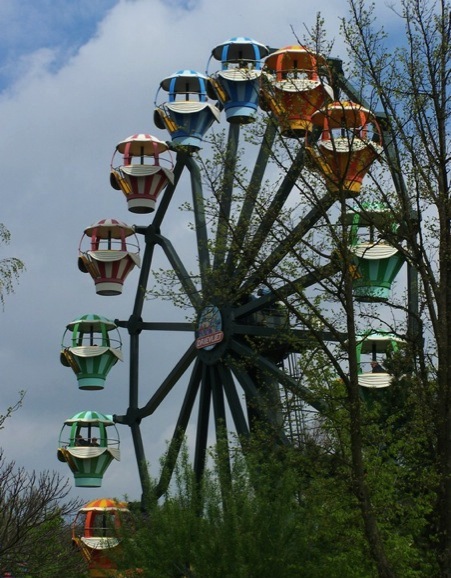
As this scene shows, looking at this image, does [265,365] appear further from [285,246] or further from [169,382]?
[285,246]

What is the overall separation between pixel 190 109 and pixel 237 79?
5.62ft

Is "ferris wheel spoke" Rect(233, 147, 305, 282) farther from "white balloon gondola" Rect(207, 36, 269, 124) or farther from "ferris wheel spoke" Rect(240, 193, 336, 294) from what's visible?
"white balloon gondola" Rect(207, 36, 269, 124)

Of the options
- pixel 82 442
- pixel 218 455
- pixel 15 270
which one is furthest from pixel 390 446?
pixel 82 442

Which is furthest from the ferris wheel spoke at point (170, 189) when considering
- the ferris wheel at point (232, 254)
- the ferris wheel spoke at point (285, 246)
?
the ferris wheel spoke at point (285, 246)

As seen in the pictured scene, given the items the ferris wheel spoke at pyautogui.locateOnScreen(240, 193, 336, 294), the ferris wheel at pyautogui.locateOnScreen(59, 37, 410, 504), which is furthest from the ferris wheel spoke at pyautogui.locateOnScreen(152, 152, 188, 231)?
the ferris wheel spoke at pyautogui.locateOnScreen(240, 193, 336, 294)

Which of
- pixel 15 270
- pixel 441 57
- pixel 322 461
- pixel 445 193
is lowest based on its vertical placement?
pixel 322 461

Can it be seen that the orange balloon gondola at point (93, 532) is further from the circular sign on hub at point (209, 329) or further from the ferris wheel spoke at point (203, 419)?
the circular sign on hub at point (209, 329)

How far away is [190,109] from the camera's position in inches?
1014

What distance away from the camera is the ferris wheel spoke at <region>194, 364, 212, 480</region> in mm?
24375

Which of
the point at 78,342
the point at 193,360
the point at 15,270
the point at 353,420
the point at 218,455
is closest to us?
the point at 15,270

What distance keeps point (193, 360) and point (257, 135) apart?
11655 mm

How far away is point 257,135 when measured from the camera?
14.1 m

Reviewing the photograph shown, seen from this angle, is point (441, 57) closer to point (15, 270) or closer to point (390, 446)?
point (15, 270)

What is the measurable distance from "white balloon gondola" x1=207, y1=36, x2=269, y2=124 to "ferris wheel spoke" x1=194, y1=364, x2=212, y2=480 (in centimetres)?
475
